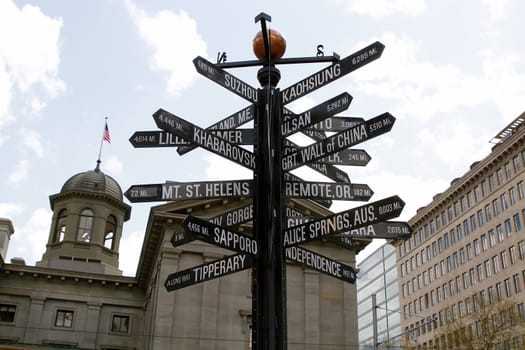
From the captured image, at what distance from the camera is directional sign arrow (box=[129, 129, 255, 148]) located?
7203mm

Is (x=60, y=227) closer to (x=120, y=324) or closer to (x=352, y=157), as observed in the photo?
(x=120, y=324)

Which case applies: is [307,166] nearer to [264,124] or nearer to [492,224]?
[264,124]

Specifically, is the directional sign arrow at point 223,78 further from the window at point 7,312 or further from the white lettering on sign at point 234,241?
the window at point 7,312

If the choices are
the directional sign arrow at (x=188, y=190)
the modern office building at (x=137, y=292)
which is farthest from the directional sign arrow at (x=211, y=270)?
the modern office building at (x=137, y=292)

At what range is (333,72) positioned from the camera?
741cm

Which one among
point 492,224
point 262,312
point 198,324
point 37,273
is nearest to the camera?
point 262,312

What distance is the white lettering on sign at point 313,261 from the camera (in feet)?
22.1

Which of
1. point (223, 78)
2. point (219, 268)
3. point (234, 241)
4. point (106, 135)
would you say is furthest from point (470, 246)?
point (234, 241)

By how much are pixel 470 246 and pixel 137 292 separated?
46.9m

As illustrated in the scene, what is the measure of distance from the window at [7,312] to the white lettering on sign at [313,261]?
39219mm

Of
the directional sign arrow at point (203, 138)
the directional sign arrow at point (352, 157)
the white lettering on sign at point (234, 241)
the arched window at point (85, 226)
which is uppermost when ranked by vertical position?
the arched window at point (85, 226)

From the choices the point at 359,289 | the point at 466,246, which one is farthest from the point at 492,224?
the point at 359,289

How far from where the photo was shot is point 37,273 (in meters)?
41.2

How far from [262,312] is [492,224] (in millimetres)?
68965
